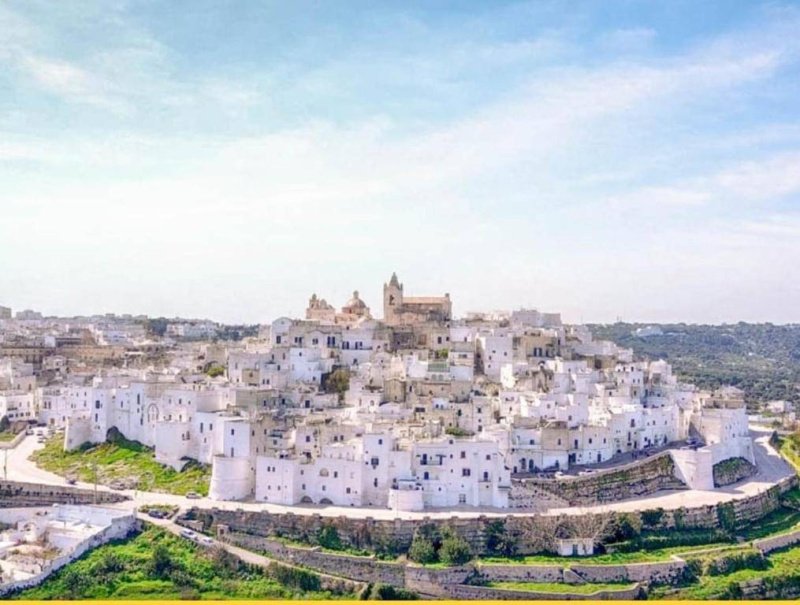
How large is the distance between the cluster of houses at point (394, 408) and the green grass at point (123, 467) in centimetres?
39

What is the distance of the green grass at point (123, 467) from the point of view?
25.5m

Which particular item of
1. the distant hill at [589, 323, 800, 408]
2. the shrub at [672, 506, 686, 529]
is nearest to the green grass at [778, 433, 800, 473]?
the shrub at [672, 506, 686, 529]

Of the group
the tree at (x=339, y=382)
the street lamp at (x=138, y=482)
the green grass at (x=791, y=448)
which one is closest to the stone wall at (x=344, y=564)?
the street lamp at (x=138, y=482)

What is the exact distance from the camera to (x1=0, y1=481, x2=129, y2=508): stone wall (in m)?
24.9

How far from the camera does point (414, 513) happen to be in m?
22.9

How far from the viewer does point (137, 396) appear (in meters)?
28.8

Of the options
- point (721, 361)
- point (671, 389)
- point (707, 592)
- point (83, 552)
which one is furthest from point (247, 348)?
point (721, 361)

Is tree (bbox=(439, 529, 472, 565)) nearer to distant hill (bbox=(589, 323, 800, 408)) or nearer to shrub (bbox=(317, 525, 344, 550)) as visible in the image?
shrub (bbox=(317, 525, 344, 550))

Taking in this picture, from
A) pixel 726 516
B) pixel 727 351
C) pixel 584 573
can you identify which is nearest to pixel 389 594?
pixel 584 573

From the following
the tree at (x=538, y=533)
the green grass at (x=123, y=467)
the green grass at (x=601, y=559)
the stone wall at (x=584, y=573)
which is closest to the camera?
the stone wall at (x=584, y=573)

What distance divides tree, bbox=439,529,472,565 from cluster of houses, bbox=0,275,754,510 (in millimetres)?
1674

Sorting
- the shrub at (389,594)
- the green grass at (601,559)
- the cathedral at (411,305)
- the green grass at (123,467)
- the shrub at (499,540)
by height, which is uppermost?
the cathedral at (411,305)

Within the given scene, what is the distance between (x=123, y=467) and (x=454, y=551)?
10.5 meters

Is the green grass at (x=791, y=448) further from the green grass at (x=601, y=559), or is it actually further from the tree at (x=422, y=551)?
the tree at (x=422, y=551)
